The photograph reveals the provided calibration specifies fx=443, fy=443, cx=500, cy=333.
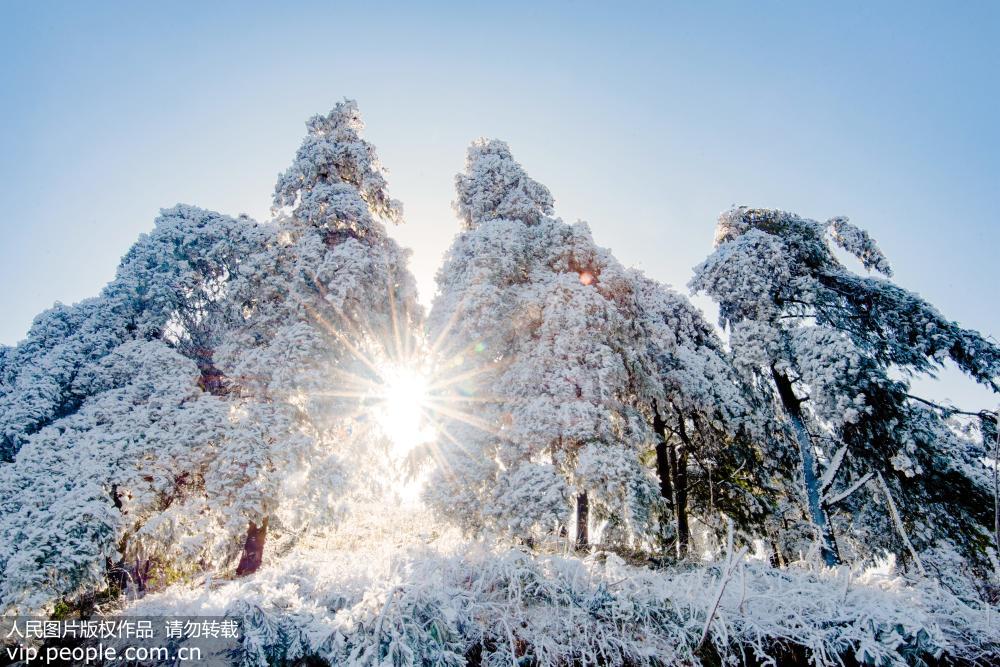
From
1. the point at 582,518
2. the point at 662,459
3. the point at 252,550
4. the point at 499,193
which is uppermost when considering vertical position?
the point at 499,193

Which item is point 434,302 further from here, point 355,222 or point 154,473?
point 154,473

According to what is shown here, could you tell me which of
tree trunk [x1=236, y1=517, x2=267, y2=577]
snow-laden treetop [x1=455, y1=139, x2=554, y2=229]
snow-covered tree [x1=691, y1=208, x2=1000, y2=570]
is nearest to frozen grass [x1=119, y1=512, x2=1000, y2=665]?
snow-covered tree [x1=691, y1=208, x2=1000, y2=570]

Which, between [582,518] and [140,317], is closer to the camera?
[140,317]

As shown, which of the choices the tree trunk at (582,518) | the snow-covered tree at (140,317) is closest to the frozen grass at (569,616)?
the tree trunk at (582,518)

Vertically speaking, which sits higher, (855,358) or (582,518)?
(855,358)

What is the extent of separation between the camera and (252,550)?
7.89m

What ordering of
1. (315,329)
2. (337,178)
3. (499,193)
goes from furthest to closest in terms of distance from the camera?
1. (499,193)
2. (337,178)
3. (315,329)

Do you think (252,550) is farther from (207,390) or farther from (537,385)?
(537,385)

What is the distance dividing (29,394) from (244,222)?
4515 mm

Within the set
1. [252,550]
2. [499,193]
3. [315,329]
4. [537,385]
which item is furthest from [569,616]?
[499,193]

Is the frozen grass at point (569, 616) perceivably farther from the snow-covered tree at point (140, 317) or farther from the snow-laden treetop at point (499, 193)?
the snow-laden treetop at point (499, 193)

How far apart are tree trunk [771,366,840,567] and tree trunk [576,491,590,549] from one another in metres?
4.59

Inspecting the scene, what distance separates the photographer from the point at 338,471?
307 inches

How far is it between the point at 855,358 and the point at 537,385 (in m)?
5.53
